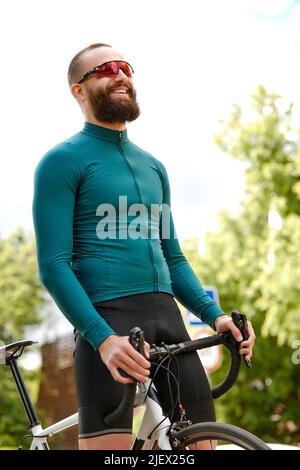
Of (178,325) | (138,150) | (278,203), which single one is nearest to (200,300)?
(178,325)

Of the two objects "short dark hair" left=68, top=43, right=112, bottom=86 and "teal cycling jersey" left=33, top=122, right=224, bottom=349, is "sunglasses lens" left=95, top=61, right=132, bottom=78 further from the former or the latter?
"teal cycling jersey" left=33, top=122, right=224, bottom=349

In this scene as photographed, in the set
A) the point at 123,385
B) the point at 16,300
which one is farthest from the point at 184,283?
the point at 16,300

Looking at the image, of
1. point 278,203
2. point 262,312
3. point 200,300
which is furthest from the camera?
point 262,312

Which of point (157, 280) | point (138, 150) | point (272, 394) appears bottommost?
point (272, 394)

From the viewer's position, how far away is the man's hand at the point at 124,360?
2312 mm

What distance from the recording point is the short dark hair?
2.94 m

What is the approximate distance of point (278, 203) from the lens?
1845 centimetres

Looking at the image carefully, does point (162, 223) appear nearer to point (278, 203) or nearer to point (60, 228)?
point (60, 228)

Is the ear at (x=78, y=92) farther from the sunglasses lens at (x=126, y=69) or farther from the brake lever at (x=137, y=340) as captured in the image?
the brake lever at (x=137, y=340)

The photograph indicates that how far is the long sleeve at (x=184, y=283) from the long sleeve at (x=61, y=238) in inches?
18.7

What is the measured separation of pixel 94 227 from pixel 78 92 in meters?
0.53
